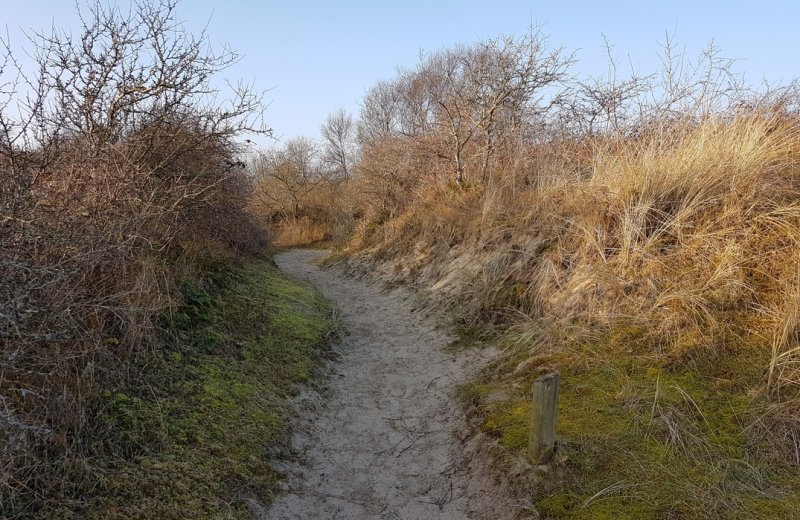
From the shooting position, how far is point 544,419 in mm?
3266

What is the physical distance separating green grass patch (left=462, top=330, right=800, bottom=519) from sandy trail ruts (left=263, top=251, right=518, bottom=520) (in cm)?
43

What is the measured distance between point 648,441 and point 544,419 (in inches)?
33.2

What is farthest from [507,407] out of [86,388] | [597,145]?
[597,145]

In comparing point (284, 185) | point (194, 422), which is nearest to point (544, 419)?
point (194, 422)

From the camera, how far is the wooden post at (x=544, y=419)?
3201 mm

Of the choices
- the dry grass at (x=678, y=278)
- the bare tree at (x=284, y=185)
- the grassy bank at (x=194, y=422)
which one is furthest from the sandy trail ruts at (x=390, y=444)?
the bare tree at (x=284, y=185)

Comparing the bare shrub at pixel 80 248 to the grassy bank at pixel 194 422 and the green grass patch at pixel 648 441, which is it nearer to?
the grassy bank at pixel 194 422

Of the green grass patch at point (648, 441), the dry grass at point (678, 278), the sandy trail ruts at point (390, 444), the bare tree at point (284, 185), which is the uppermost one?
the bare tree at point (284, 185)

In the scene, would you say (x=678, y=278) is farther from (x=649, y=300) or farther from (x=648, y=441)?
(x=648, y=441)

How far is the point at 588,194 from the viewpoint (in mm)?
6496

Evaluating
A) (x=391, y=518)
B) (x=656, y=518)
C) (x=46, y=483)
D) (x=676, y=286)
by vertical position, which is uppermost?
(x=676, y=286)

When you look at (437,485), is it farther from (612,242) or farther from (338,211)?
(338,211)

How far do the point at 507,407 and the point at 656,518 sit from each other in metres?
1.73

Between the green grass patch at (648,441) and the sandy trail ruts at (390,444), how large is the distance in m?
0.43
